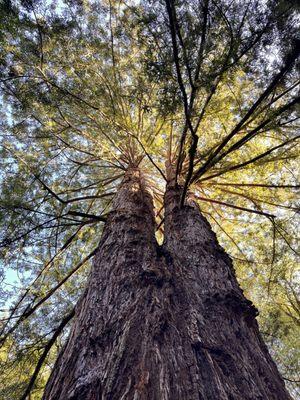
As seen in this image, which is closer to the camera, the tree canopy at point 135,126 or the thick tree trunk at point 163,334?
the thick tree trunk at point 163,334

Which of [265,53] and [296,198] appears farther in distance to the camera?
[296,198]

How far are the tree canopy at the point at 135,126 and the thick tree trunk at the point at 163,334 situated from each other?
2.51 ft

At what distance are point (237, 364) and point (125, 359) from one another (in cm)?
50

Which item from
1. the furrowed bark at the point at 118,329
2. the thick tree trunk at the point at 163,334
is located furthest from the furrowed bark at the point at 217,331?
the furrowed bark at the point at 118,329

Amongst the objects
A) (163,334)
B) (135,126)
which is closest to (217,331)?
(163,334)

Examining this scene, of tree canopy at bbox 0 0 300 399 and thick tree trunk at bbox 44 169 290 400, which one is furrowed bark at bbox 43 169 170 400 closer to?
thick tree trunk at bbox 44 169 290 400

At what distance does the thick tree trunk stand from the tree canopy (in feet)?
2.51

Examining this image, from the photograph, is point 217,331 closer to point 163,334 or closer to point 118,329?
point 163,334

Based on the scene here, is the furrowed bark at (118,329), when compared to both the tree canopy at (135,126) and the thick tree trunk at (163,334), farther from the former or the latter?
the tree canopy at (135,126)

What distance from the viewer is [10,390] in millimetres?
3059

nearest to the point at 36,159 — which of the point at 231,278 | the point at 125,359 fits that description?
the point at 231,278

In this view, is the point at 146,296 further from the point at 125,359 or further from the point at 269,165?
the point at 269,165

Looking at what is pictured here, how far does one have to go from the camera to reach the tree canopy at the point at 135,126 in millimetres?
2330

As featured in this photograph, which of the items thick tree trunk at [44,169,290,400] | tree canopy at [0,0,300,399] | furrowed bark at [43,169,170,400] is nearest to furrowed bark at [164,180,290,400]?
thick tree trunk at [44,169,290,400]
